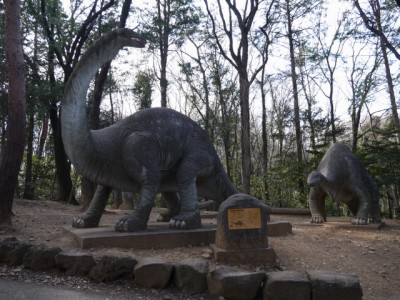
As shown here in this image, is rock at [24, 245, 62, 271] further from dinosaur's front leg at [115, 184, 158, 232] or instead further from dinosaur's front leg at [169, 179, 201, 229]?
dinosaur's front leg at [169, 179, 201, 229]

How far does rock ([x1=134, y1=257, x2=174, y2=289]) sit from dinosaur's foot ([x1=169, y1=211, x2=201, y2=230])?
1.42 meters

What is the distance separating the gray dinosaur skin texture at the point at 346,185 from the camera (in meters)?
7.62

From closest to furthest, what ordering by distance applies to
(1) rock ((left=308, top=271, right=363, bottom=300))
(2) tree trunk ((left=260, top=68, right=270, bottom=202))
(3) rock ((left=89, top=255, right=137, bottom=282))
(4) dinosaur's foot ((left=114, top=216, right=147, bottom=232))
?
(1) rock ((left=308, top=271, right=363, bottom=300))
(3) rock ((left=89, top=255, right=137, bottom=282))
(4) dinosaur's foot ((left=114, top=216, right=147, bottom=232))
(2) tree trunk ((left=260, top=68, right=270, bottom=202))

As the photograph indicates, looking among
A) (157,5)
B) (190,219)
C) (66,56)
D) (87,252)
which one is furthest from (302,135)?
(87,252)

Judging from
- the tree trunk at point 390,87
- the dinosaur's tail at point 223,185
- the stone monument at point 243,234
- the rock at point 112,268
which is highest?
the tree trunk at point 390,87

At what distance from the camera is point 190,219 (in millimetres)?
5449

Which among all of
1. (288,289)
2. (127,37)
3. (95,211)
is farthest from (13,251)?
(288,289)

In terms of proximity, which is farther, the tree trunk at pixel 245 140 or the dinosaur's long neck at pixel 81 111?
the tree trunk at pixel 245 140

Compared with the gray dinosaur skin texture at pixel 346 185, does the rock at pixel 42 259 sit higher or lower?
lower

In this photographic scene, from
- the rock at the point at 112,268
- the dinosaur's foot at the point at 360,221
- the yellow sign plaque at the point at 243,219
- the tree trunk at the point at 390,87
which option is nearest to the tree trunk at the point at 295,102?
the tree trunk at the point at 390,87

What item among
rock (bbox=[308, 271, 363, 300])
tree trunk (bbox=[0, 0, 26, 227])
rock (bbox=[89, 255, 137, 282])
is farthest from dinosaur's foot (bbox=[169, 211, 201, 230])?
tree trunk (bbox=[0, 0, 26, 227])

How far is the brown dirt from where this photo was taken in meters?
4.55

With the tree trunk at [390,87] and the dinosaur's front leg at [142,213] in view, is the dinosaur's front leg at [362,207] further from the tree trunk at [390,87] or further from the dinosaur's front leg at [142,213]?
the tree trunk at [390,87]

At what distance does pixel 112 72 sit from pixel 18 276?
15211 mm
